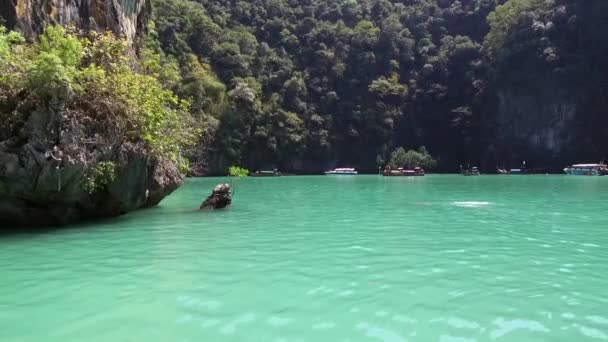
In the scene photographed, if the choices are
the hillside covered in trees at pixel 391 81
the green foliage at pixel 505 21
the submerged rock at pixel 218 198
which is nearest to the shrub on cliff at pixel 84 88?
the submerged rock at pixel 218 198

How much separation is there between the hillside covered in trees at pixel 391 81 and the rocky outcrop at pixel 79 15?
1970 inches

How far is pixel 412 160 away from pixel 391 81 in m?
17.6

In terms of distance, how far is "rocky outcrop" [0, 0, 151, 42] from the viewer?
54.3 ft

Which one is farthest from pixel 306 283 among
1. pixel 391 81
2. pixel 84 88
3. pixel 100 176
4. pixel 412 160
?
pixel 391 81

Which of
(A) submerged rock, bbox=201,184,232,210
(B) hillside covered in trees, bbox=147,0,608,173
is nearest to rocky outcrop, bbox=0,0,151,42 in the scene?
(A) submerged rock, bbox=201,184,232,210

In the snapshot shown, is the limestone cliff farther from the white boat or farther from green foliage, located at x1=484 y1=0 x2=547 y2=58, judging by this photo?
green foliage, located at x1=484 y1=0 x2=547 y2=58

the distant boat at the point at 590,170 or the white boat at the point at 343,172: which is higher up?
the white boat at the point at 343,172

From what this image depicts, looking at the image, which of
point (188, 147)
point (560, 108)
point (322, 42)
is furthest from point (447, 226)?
point (322, 42)

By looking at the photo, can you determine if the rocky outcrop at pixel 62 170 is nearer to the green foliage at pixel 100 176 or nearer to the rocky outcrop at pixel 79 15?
the green foliage at pixel 100 176

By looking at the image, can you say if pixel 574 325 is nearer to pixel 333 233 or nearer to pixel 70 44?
pixel 333 233

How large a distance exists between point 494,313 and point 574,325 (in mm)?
859

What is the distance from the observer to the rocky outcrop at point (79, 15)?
1656 cm

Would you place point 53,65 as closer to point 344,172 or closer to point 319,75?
point 344,172

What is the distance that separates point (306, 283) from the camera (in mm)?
7949
